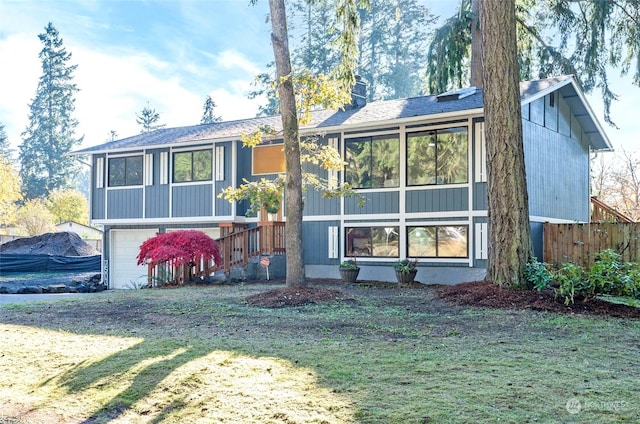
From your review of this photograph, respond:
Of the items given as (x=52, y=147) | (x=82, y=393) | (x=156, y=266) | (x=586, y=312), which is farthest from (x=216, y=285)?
(x=52, y=147)

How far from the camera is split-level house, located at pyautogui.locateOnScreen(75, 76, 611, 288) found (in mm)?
14891

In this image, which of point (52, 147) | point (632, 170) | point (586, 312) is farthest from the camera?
point (52, 147)

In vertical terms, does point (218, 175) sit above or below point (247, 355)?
above

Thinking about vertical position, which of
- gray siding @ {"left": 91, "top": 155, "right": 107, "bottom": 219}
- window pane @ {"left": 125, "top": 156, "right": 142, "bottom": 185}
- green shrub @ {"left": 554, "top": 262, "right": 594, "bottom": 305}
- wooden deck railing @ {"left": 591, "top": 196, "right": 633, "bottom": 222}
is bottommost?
green shrub @ {"left": 554, "top": 262, "right": 594, "bottom": 305}

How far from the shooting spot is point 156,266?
15.5 meters

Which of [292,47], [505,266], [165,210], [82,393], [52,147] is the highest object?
[292,47]

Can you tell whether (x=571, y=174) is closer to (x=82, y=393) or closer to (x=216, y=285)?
(x=216, y=285)

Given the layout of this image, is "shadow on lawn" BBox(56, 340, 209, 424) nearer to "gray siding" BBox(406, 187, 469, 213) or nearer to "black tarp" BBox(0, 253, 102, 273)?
"gray siding" BBox(406, 187, 469, 213)

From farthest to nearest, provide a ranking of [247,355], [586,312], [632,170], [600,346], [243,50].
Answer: [243,50] → [632,170] → [586,312] → [600,346] → [247,355]

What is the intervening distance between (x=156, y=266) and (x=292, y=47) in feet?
82.9

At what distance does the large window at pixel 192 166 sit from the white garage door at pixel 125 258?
7.91 ft

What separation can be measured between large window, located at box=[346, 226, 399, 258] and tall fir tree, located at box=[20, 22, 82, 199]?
42.7 m

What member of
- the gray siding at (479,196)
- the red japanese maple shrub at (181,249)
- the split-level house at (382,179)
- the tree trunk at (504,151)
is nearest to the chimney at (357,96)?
the split-level house at (382,179)

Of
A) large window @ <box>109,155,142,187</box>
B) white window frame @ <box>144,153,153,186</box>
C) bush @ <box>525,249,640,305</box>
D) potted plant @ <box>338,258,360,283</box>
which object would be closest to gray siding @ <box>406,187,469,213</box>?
potted plant @ <box>338,258,360,283</box>
